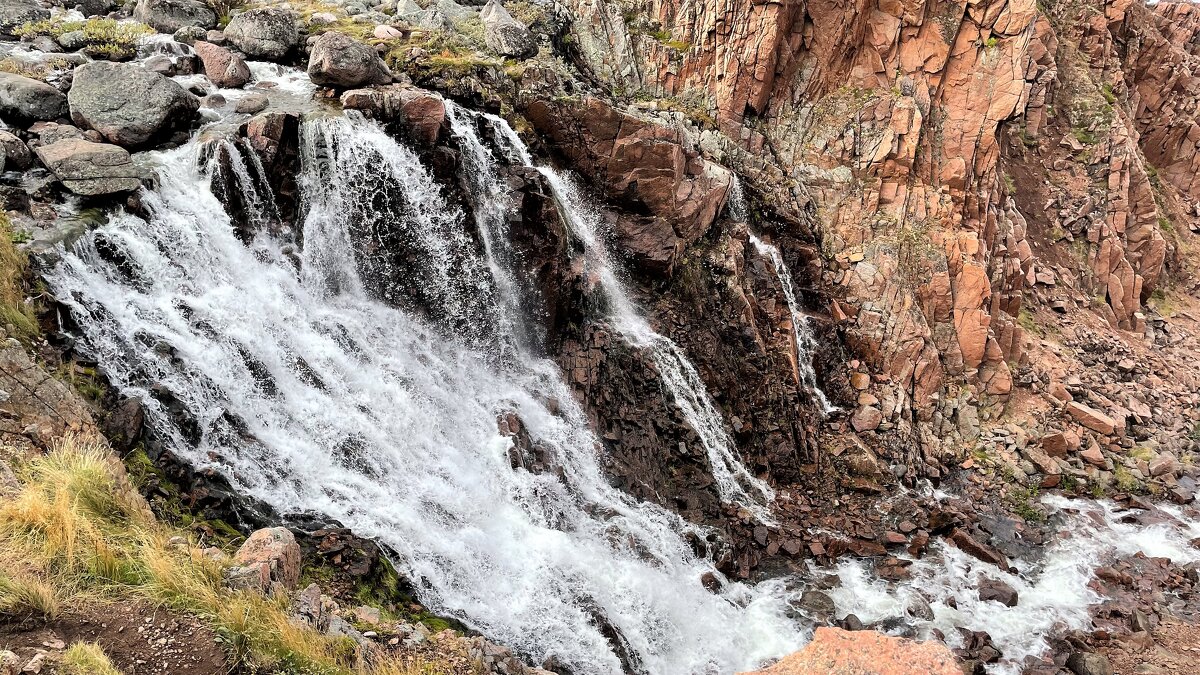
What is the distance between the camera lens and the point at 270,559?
→ 19.9ft

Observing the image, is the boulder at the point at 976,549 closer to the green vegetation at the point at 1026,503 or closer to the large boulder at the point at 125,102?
the green vegetation at the point at 1026,503

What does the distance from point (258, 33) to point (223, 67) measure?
66.2 inches

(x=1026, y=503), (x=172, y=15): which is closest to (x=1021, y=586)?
(x=1026, y=503)

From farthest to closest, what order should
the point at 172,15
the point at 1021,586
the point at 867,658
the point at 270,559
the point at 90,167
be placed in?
the point at 172,15
the point at 1021,586
the point at 90,167
the point at 270,559
the point at 867,658

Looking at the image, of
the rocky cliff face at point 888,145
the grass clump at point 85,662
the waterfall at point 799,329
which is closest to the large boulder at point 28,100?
the grass clump at point 85,662

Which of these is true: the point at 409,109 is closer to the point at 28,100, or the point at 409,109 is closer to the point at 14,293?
the point at 28,100

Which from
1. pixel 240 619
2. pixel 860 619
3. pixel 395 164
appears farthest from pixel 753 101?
pixel 240 619

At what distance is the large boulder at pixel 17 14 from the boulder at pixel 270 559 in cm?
1478

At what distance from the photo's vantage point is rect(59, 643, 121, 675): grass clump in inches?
160

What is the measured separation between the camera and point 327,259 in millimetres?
11586

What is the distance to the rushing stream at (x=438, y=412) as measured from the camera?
870cm

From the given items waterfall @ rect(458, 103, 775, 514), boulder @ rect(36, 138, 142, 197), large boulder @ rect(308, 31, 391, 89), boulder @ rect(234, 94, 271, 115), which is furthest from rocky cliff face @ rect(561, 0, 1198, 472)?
boulder @ rect(36, 138, 142, 197)

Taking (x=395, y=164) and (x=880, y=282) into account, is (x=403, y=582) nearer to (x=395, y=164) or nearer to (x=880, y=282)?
(x=395, y=164)

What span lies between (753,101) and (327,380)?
1312 centimetres
